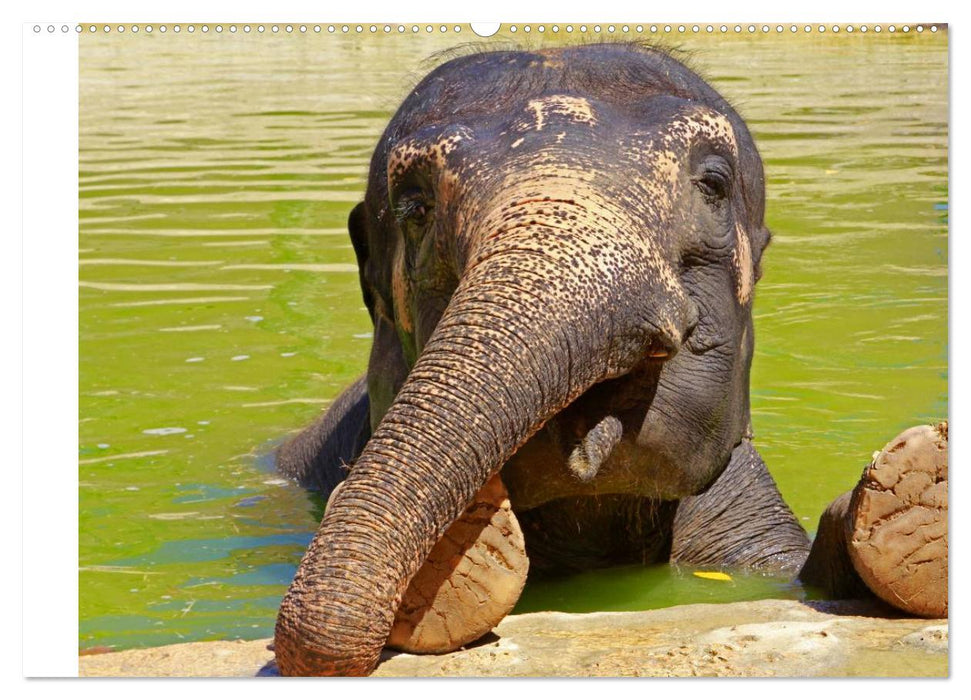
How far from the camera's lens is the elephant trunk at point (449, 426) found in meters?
2.95

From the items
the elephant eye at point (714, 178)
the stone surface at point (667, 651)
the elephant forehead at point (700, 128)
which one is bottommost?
the stone surface at point (667, 651)

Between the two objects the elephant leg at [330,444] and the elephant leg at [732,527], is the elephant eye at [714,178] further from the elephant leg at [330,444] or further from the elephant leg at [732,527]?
the elephant leg at [330,444]

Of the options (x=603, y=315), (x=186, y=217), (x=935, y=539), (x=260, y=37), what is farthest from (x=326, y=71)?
(x=186, y=217)

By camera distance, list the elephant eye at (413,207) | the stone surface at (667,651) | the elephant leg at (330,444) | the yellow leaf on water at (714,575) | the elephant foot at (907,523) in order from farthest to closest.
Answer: the elephant leg at (330,444)
the yellow leaf on water at (714,575)
the elephant eye at (413,207)
the elephant foot at (907,523)
the stone surface at (667,651)

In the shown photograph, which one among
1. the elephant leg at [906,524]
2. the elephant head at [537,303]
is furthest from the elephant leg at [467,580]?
the elephant leg at [906,524]

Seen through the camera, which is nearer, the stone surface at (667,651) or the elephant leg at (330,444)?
the stone surface at (667,651)

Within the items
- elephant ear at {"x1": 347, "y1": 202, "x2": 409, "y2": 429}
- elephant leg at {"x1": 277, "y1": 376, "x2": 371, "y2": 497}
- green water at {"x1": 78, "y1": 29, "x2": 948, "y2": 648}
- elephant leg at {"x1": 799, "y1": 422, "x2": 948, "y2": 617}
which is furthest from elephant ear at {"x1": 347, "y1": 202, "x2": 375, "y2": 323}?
elephant leg at {"x1": 799, "y1": 422, "x2": 948, "y2": 617}

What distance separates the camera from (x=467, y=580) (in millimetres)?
3291

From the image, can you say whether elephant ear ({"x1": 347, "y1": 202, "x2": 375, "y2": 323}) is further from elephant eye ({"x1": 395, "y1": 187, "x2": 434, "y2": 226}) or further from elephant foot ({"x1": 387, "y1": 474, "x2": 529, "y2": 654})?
elephant foot ({"x1": 387, "y1": 474, "x2": 529, "y2": 654})

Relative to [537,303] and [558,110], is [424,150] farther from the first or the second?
[537,303]

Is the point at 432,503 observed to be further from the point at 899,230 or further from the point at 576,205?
the point at 899,230

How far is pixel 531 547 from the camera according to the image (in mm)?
4285

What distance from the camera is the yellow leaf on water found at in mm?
4422

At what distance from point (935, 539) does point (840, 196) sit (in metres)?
4.87
